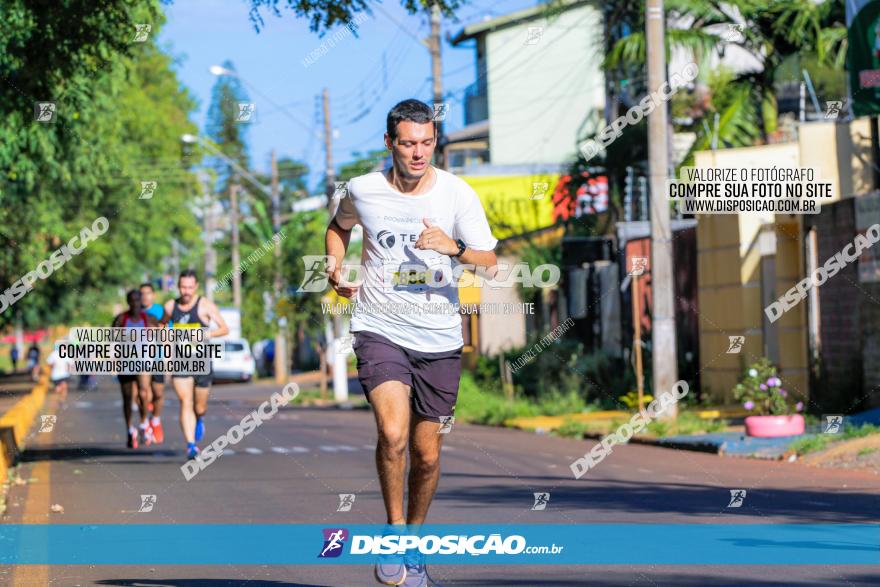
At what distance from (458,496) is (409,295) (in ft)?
17.9

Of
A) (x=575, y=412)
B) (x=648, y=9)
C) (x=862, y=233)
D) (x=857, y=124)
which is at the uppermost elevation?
(x=648, y=9)

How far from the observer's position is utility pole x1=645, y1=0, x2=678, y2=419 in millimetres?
21047

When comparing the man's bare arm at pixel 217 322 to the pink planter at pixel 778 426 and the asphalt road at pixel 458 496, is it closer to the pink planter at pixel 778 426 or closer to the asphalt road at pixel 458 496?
the asphalt road at pixel 458 496

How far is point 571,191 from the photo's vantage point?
3020 cm

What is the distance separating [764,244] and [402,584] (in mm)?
17575

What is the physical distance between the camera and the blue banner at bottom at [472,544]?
8172mm

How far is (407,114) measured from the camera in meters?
6.81

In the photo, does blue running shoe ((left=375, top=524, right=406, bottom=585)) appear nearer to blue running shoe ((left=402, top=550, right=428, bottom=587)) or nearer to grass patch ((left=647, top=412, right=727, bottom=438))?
blue running shoe ((left=402, top=550, right=428, bottom=587))

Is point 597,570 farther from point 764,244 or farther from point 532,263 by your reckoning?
point 532,263

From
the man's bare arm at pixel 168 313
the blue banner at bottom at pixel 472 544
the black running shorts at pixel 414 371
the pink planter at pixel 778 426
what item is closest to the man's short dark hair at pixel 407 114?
the black running shorts at pixel 414 371

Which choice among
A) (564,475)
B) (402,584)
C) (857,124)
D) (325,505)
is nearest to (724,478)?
(564,475)

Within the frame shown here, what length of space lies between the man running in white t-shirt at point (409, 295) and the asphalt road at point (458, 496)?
2.62 feet

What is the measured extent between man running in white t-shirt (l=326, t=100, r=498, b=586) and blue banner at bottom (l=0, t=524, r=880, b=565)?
793 millimetres

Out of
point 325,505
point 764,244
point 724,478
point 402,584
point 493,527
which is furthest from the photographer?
point 764,244
